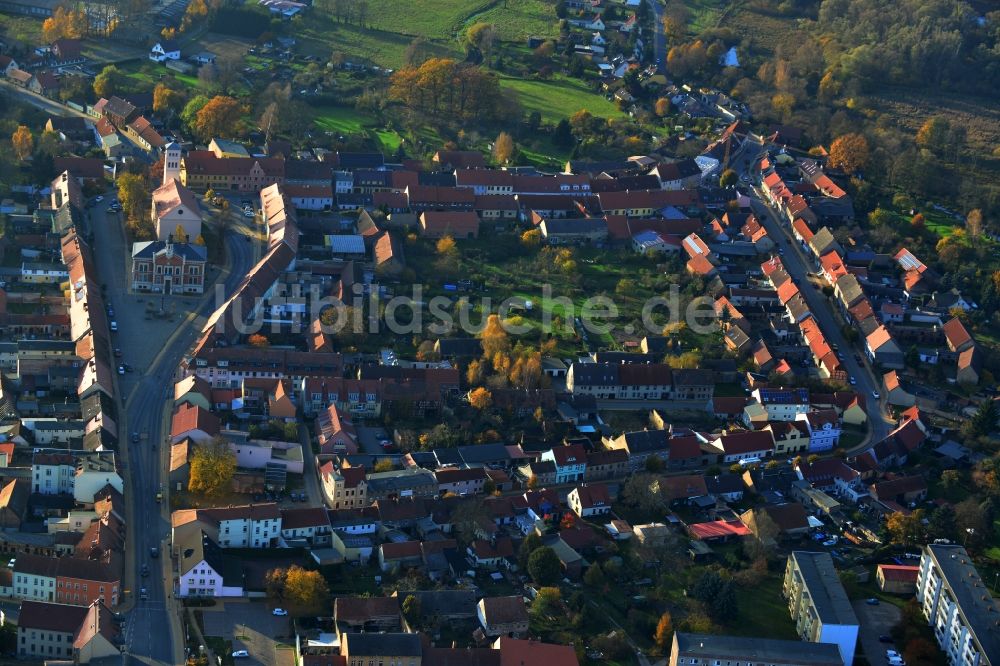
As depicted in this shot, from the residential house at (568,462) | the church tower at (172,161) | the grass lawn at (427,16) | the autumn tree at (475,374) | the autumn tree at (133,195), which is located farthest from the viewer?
the grass lawn at (427,16)

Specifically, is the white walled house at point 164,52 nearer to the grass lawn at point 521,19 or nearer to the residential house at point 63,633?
the grass lawn at point 521,19

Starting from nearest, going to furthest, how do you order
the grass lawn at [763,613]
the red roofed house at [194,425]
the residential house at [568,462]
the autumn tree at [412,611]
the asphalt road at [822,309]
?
1. the autumn tree at [412,611]
2. the grass lawn at [763,613]
3. the red roofed house at [194,425]
4. the residential house at [568,462]
5. the asphalt road at [822,309]

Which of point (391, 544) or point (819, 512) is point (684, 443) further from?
point (391, 544)

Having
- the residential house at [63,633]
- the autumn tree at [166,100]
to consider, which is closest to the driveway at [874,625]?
the residential house at [63,633]

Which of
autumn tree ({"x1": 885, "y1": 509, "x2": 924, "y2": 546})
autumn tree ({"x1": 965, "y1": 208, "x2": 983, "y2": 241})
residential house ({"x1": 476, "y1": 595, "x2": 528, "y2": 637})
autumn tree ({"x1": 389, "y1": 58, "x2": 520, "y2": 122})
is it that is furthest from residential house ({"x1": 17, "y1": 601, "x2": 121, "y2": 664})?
autumn tree ({"x1": 965, "y1": 208, "x2": 983, "y2": 241})

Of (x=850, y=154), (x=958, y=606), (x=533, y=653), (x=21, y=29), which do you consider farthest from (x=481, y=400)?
(x=21, y=29)

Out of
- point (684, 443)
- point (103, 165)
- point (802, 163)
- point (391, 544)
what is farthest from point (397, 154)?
point (391, 544)
